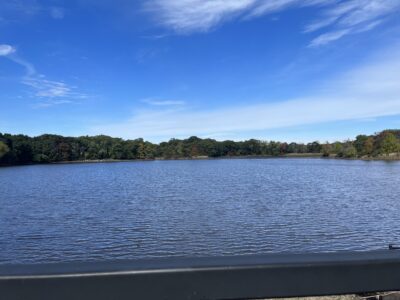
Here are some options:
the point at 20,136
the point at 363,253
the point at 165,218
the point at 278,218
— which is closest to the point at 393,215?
the point at 278,218

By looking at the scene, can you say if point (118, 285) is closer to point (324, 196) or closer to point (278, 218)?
point (278, 218)

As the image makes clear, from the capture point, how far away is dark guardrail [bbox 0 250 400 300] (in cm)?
217

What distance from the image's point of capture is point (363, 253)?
8.18 ft

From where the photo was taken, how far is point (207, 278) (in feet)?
7.41

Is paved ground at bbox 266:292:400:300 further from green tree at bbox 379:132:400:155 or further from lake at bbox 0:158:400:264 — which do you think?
green tree at bbox 379:132:400:155

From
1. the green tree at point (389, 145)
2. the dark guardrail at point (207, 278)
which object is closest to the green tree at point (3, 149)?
the green tree at point (389, 145)

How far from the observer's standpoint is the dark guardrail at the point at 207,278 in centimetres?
217

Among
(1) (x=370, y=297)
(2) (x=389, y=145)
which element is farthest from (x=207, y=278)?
(2) (x=389, y=145)

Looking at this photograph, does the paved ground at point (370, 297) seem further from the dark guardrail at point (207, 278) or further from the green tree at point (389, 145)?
the green tree at point (389, 145)

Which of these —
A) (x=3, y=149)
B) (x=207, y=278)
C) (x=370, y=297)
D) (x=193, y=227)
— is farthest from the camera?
(x=3, y=149)

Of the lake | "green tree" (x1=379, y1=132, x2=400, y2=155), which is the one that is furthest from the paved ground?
"green tree" (x1=379, y1=132, x2=400, y2=155)

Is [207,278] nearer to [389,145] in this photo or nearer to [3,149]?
[3,149]

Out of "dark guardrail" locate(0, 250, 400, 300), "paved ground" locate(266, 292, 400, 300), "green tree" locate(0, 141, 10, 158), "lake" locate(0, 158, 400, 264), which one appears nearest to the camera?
"dark guardrail" locate(0, 250, 400, 300)

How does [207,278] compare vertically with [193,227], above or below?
above
